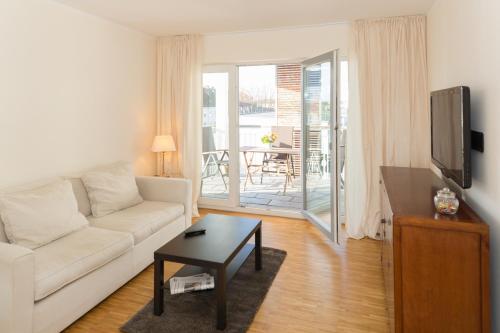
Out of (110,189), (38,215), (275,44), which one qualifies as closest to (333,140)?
(275,44)

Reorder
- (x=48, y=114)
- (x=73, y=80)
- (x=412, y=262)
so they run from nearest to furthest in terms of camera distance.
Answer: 1. (x=412, y=262)
2. (x=48, y=114)
3. (x=73, y=80)

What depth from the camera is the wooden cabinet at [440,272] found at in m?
1.63

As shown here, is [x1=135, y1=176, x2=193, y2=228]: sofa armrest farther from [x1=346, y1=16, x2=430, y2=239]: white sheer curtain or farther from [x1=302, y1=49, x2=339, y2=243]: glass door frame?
[x1=346, y1=16, x2=430, y2=239]: white sheer curtain

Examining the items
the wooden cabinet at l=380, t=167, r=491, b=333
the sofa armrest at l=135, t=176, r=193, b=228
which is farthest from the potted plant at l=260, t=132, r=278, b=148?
the wooden cabinet at l=380, t=167, r=491, b=333

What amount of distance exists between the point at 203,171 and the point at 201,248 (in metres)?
2.66

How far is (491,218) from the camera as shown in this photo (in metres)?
1.82

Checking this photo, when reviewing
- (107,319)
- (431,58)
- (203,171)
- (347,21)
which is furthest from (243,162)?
(107,319)

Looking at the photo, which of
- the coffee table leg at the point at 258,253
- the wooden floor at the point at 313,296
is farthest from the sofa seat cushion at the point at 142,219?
the coffee table leg at the point at 258,253

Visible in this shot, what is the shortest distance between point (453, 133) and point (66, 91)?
3409mm

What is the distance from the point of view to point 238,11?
3553mm

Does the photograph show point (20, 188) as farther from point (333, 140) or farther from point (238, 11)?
point (333, 140)

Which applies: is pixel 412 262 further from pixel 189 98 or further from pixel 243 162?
pixel 243 162

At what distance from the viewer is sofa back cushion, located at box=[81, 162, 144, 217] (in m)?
3.19

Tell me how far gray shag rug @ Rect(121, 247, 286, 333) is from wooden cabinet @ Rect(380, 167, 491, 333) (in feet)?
3.40
